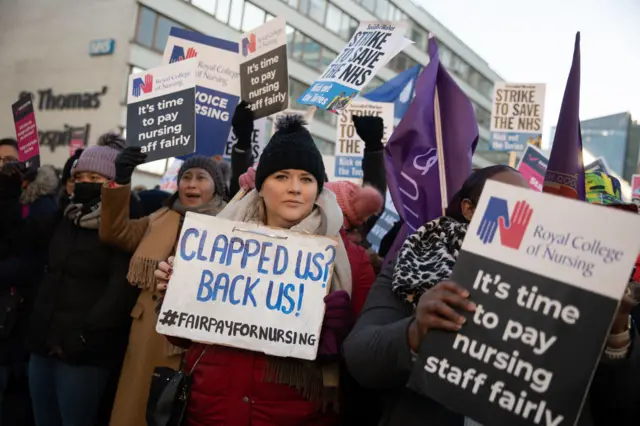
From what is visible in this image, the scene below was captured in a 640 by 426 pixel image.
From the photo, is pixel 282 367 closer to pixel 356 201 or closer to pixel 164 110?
pixel 356 201

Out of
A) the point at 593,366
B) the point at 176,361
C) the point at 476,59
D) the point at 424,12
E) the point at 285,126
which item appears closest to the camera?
the point at 593,366

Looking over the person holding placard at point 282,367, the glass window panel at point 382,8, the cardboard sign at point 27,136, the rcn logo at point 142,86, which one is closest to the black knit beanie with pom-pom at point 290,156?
the person holding placard at point 282,367

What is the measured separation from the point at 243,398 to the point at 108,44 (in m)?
23.5

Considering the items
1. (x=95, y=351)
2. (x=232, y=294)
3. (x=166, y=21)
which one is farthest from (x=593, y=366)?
(x=166, y=21)

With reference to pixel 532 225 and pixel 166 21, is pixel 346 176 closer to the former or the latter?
pixel 532 225

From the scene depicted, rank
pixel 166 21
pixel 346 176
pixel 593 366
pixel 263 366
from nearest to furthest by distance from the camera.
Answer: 1. pixel 593 366
2. pixel 263 366
3. pixel 346 176
4. pixel 166 21

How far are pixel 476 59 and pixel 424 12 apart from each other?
10480 millimetres

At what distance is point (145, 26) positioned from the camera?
22750 millimetres

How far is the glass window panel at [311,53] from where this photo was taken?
3017 centimetres

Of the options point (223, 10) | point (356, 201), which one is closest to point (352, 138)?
point (356, 201)

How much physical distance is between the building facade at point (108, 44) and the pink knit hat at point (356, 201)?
20.1 meters

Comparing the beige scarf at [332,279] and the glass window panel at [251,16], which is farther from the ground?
the glass window panel at [251,16]

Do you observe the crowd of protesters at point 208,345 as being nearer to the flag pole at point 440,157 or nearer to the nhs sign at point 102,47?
the flag pole at point 440,157

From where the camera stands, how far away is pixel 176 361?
10.4ft
